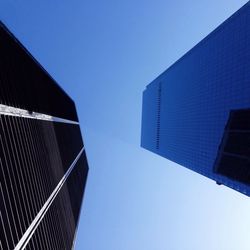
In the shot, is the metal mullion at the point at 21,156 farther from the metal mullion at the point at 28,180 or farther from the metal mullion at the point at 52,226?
the metal mullion at the point at 52,226

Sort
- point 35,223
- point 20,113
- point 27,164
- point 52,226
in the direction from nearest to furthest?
point 35,223 → point 27,164 → point 20,113 → point 52,226

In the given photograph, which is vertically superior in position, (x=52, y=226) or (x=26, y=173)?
(x=26, y=173)

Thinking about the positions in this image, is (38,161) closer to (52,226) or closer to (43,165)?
(43,165)

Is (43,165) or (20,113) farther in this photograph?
(43,165)

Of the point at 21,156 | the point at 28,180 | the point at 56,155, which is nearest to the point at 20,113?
the point at 21,156

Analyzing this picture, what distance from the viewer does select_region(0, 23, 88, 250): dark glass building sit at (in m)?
53.6

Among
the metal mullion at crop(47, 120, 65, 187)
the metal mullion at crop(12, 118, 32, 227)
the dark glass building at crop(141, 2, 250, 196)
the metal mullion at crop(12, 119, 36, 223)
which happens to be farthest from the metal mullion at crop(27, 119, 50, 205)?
the dark glass building at crop(141, 2, 250, 196)

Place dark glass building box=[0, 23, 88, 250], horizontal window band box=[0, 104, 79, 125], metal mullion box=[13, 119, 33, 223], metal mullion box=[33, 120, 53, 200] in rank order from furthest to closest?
metal mullion box=[33, 120, 53, 200]
metal mullion box=[13, 119, 33, 223]
horizontal window band box=[0, 104, 79, 125]
dark glass building box=[0, 23, 88, 250]

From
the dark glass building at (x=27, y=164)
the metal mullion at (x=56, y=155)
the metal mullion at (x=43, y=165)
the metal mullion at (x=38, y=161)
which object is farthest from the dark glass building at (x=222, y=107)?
the metal mullion at (x=38, y=161)

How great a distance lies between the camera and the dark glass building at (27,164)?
53575 millimetres

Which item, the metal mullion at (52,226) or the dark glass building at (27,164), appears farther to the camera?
the metal mullion at (52,226)

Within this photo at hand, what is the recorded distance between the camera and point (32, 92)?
8606 centimetres

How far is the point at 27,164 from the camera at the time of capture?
66.2m

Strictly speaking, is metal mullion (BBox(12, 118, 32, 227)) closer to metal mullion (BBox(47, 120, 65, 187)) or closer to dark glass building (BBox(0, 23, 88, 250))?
dark glass building (BBox(0, 23, 88, 250))
